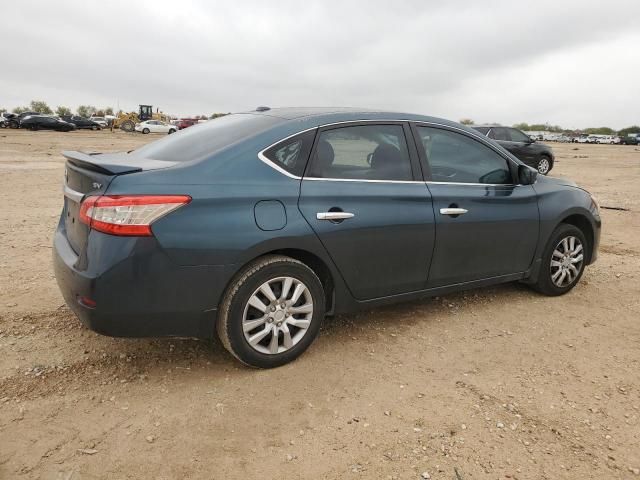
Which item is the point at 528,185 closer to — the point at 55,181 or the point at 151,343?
the point at 151,343

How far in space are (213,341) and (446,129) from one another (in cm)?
235

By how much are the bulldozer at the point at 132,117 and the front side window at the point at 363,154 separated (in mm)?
47961

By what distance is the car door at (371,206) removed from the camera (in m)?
3.17

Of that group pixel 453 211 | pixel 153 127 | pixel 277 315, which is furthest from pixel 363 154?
pixel 153 127

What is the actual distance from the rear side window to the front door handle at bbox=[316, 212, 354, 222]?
0.92 ft

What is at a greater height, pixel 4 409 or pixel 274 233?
pixel 274 233

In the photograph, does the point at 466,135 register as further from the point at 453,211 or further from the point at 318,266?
the point at 318,266

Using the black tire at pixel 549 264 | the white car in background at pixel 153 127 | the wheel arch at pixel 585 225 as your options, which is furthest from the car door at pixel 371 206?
the white car in background at pixel 153 127

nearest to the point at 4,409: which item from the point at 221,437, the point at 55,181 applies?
the point at 221,437

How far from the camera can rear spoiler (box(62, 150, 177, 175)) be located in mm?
2729

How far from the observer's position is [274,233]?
2.92m

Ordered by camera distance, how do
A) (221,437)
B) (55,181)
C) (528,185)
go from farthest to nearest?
(55,181) → (528,185) → (221,437)

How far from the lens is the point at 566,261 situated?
452 centimetres

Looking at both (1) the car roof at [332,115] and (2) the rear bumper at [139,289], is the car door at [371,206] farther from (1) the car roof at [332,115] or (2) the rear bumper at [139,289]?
(2) the rear bumper at [139,289]
